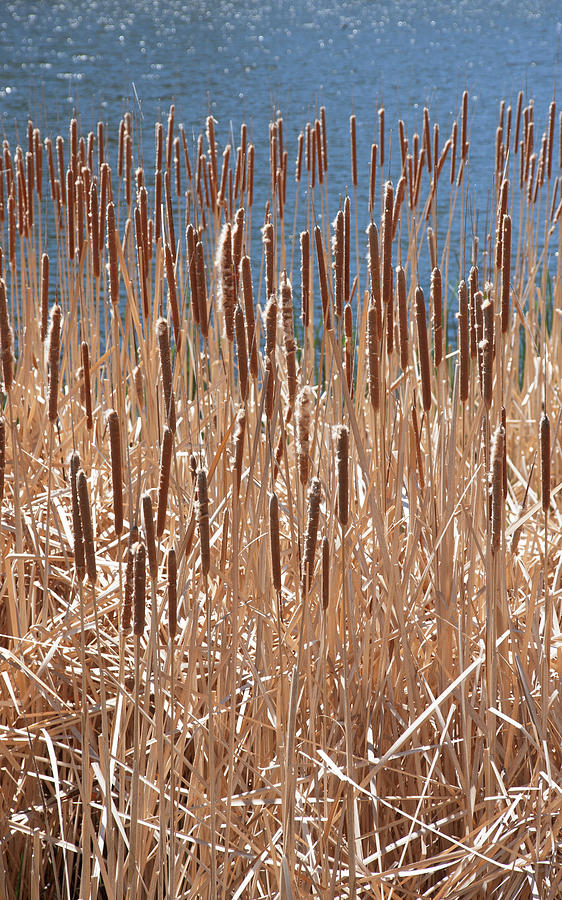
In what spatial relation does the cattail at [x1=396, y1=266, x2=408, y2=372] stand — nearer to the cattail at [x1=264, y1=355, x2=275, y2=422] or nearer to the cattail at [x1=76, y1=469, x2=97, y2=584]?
the cattail at [x1=264, y1=355, x2=275, y2=422]

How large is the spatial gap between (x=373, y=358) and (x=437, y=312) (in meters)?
0.16

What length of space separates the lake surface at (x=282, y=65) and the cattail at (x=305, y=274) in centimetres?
41

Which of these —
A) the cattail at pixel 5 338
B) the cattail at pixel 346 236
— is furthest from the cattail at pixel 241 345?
the cattail at pixel 5 338

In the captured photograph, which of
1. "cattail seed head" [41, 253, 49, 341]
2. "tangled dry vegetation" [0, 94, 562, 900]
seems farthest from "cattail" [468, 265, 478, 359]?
"cattail seed head" [41, 253, 49, 341]

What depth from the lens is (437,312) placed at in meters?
1.30

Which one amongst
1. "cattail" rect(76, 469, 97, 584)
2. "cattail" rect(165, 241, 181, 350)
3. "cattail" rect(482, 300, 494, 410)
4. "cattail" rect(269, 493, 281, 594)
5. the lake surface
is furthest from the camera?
the lake surface

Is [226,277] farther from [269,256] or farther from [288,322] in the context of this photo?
[269,256]

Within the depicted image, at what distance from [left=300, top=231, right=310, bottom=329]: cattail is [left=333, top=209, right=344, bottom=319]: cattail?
77 millimetres

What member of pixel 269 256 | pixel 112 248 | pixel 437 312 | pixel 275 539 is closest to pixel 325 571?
pixel 275 539

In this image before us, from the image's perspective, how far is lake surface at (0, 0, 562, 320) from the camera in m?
6.73

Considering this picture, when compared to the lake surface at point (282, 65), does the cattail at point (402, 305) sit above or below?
below

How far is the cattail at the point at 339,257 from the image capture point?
1.21 m

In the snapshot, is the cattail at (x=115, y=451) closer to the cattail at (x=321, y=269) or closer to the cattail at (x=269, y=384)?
the cattail at (x=269, y=384)

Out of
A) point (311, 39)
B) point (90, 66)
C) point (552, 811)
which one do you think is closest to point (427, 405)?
point (552, 811)
